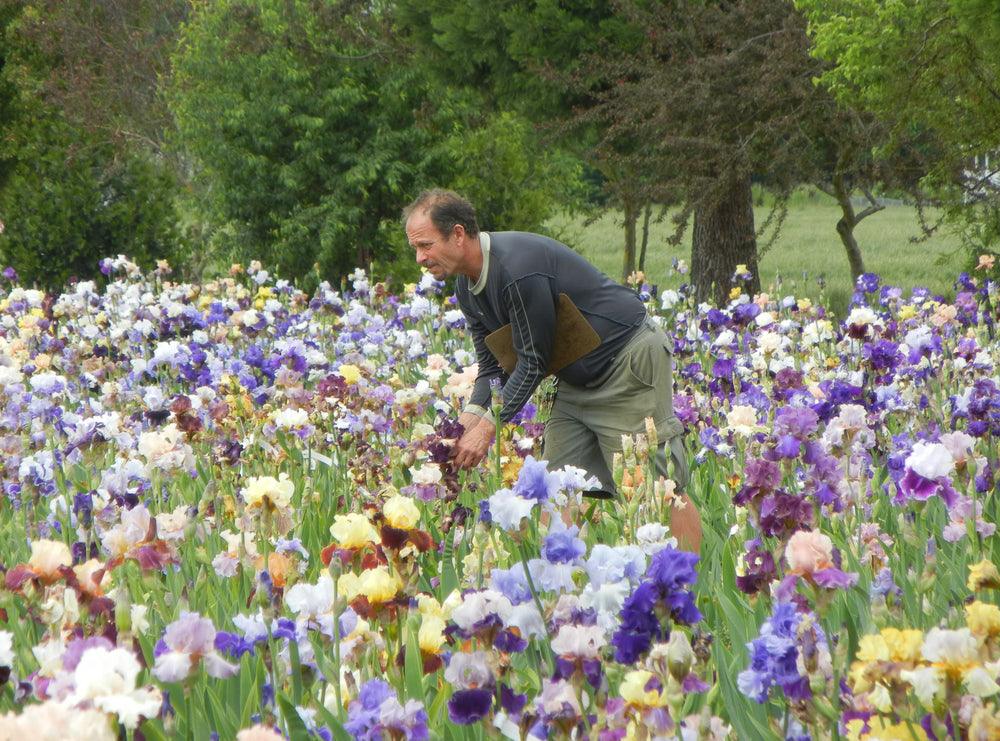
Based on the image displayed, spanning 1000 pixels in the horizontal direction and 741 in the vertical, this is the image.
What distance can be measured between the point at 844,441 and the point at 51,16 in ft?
70.0

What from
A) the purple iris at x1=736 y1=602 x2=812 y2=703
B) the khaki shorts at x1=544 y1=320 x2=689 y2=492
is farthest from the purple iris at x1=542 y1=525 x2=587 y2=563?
the khaki shorts at x1=544 y1=320 x2=689 y2=492

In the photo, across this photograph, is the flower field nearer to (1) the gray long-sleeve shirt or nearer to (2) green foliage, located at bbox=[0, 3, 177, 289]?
(1) the gray long-sleeve shirt

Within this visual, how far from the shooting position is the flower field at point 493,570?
65.0 inches

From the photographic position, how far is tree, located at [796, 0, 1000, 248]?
27.7 feet

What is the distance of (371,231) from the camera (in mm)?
14594

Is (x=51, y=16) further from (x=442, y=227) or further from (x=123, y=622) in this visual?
(x=123, y=622)

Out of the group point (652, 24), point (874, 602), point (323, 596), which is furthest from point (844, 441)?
point (652, 24)

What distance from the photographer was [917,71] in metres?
8.57

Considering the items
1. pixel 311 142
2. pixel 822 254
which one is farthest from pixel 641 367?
pixel 822 254

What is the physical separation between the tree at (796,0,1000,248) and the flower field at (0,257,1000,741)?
3.44 m

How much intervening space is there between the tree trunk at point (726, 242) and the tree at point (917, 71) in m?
2.14

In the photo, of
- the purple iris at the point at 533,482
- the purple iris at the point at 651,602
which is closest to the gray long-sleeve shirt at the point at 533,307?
the purple iris at the point at 533,482

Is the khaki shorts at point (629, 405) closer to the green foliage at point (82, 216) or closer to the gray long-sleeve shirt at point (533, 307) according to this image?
the gray long-sleeve shirt at point (533, 307)

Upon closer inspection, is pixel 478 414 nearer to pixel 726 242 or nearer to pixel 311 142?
pixel 726 242
